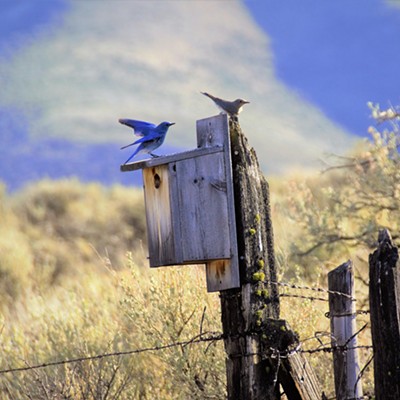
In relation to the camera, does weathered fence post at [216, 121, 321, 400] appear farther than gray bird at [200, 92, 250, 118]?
No

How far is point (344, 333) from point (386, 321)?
79cm

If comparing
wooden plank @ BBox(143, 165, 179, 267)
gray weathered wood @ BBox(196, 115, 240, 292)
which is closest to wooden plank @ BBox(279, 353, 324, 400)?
gray weathered wood @ BBox(196, 115, 240, 292)

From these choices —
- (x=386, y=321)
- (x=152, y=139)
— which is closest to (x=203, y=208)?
(x=152, y=139)

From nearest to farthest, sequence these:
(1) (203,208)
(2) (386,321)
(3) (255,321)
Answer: (2) (386,321) < (3) (255,321) < (1) (203,208)

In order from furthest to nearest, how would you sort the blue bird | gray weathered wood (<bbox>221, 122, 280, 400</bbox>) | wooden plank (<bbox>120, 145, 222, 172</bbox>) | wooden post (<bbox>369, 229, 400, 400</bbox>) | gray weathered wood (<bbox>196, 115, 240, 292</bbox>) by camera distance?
the blue bird < wooden plank (<bbox>120, 145, 222, 172</bbox>) < gray weathered wood (<bbox>196, 115, 240, 292</bbox>) < gray weathered wood (<bbox>221, 122, 280, 400</bbox>) < wooden post (<bbox>369, 229, 400, 400</bbox>)

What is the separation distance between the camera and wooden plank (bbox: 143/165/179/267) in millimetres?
5109

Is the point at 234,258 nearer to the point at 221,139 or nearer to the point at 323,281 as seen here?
the point at 221,139

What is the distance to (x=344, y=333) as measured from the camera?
16.5 ft

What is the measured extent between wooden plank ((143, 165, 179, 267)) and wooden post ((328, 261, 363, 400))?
92 cm

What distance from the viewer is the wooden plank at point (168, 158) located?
491cm

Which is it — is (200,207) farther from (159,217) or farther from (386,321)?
(386,321)

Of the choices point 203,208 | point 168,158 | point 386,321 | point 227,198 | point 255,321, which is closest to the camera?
point 386,321

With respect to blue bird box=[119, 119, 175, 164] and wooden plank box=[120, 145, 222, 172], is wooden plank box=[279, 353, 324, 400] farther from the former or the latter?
blue bird box=[119, 119, 175, 164]

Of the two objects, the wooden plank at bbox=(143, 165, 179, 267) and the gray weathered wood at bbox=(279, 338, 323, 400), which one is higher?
the wooden plank at bbox=(143, 165, 179, 267)
